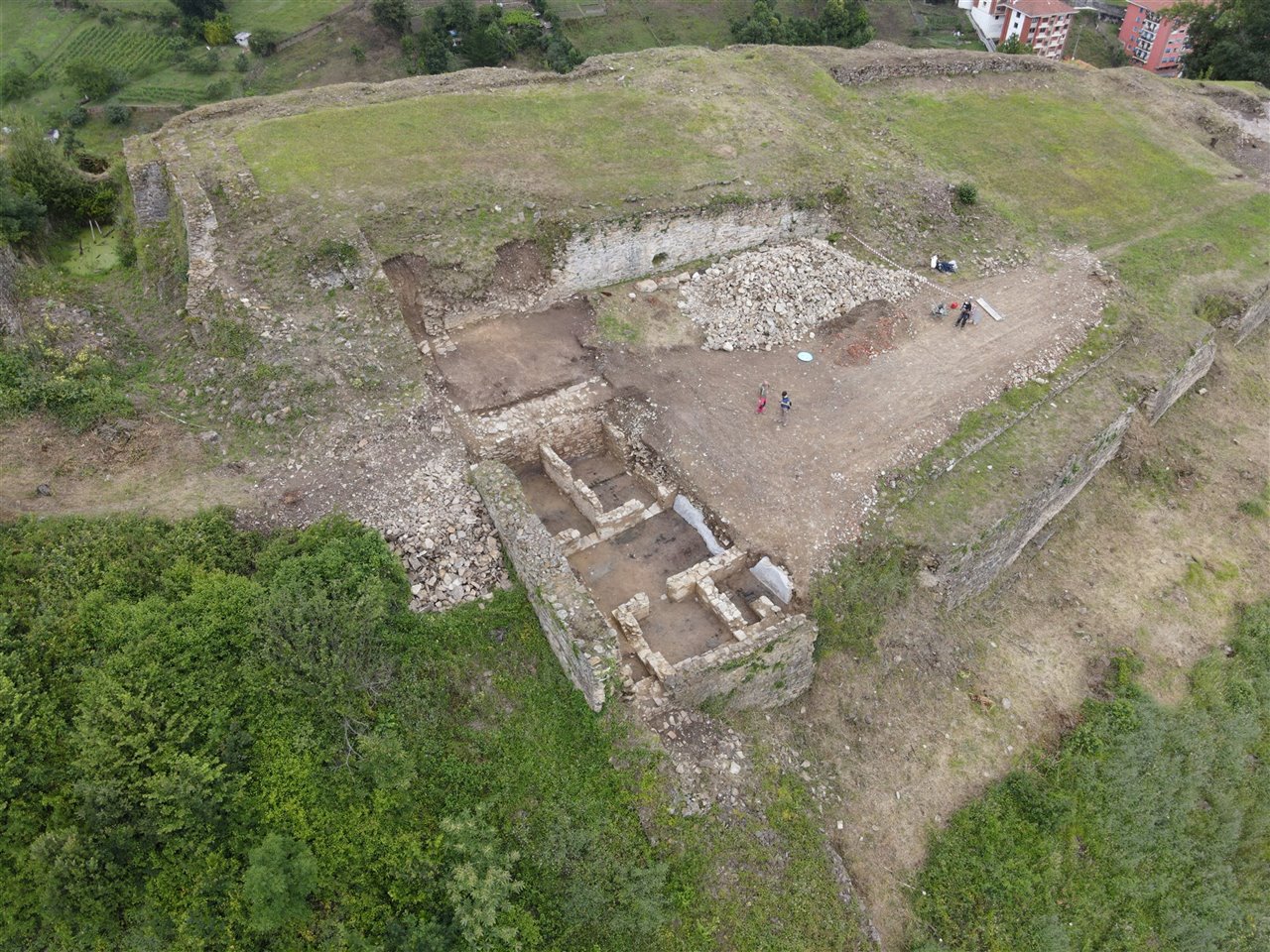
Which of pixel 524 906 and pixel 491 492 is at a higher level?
pixel 491 492

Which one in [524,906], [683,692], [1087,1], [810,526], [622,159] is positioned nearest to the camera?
[524,906]

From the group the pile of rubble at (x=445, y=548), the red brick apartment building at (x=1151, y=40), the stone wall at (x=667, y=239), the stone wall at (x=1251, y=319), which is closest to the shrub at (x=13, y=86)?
the stone wall at (x=667, y=239)

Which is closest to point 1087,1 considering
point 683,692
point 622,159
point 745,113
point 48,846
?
point 745,113

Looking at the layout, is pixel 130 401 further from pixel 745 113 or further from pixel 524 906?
pixel 745 113

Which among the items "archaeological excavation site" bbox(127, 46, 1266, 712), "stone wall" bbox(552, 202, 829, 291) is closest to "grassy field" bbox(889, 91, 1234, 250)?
"archaeological excavation site" bbox(127, 46, 1266, 712)

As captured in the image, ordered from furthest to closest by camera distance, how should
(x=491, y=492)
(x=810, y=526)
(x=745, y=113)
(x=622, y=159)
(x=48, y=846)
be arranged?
1. (x=745, y=113)
2. (x=622, y=159)
3. (x=810, y=526)
4. (x=491, y=492)
5. (x=48, y=846)

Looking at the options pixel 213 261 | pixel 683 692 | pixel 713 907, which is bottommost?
pixel 713 907

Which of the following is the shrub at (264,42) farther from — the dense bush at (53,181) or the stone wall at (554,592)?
the stone wall at (554,592)
